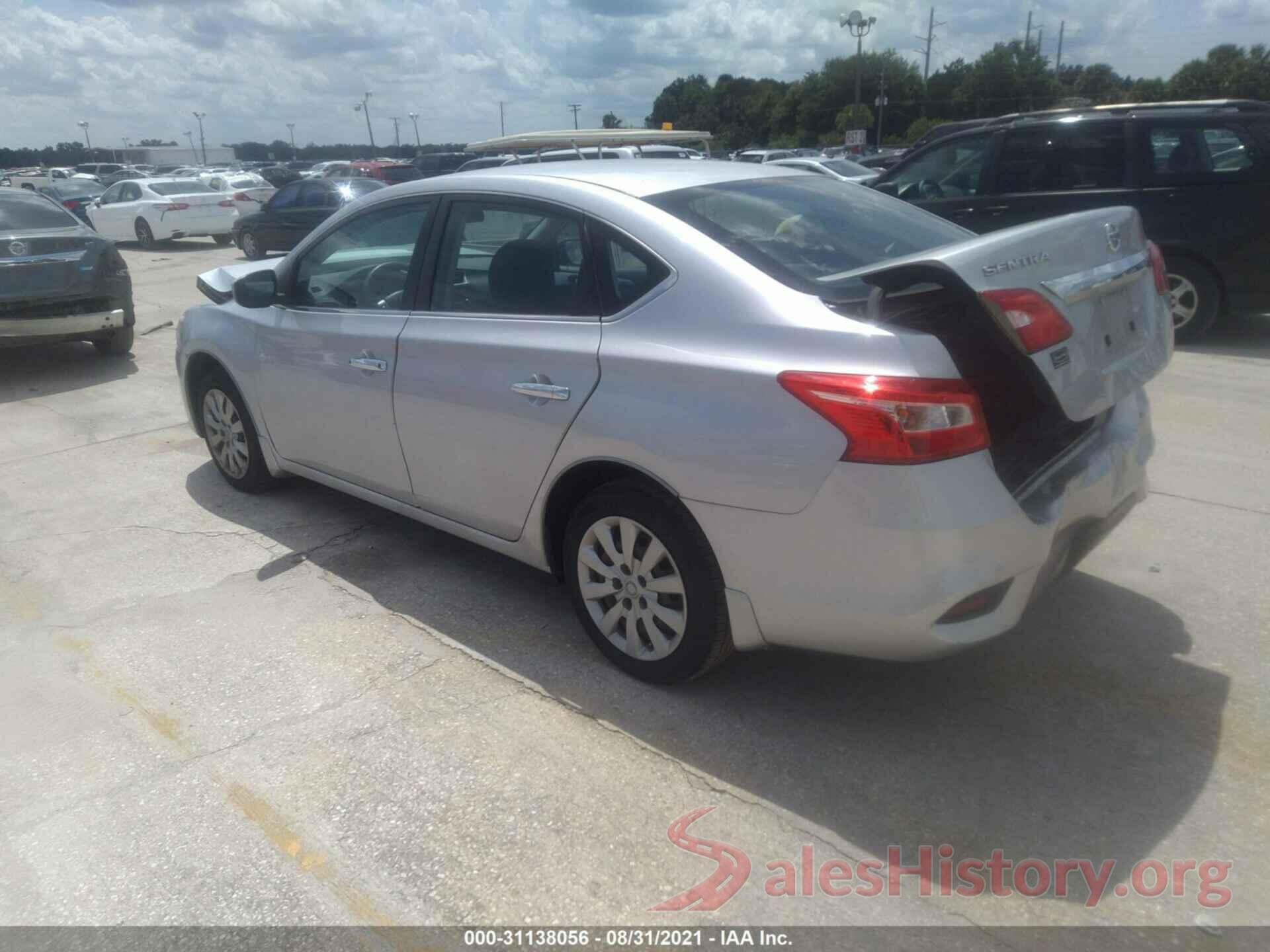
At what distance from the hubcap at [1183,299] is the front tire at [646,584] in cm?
651

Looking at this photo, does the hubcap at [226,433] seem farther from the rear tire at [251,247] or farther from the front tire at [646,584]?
the rear tire at [251,247]

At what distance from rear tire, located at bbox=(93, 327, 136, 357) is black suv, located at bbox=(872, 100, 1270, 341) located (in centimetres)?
757

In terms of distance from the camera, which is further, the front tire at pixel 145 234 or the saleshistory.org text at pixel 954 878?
the front tire at pixel 145 234

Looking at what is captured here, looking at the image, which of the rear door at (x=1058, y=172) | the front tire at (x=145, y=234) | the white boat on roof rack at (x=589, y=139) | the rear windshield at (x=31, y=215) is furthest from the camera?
the front tire at (x=145, y=234)

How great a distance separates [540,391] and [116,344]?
7564 millimetres

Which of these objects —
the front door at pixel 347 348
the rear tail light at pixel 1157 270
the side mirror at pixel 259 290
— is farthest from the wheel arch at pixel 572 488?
the side mirror at pixel 259 290

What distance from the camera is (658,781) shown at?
9.78ft

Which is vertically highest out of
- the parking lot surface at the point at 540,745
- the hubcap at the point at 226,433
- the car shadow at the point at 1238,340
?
the hubcap at the point at 226,433

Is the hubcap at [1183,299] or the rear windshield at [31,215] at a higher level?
the rear windshield at [31,215]

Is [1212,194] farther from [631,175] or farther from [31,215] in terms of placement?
[31,215]

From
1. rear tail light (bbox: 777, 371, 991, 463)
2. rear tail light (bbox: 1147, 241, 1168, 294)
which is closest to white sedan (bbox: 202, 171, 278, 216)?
rear tail light (bbox: 1147, 241, 1168, 294)

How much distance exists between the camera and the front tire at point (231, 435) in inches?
206

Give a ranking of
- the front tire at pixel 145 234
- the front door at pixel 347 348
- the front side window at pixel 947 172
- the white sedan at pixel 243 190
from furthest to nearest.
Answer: the white sedan at pixel 243 190, the front tire at pixel 145 234, the front side window at pixel 947 172, the front door at pixel 347 348

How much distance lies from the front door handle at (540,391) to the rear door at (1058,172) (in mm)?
6253
